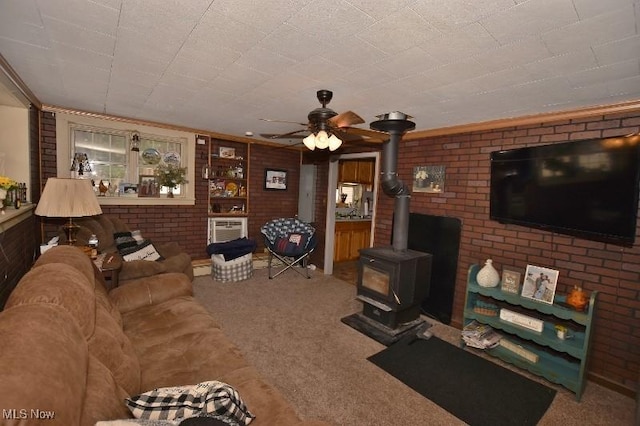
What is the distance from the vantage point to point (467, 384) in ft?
7.96

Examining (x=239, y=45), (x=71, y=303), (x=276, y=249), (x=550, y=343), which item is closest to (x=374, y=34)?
(x=239, y=45)

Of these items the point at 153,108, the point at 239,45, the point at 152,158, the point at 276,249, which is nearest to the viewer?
the point at 239,45

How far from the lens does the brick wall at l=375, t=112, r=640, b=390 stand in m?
2.44

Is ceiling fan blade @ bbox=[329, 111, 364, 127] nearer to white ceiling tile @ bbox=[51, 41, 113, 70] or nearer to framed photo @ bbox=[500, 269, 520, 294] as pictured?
white ceiling tile @ bbox=[51, 41, 113, 70]

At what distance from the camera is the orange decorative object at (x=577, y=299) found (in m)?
2.41

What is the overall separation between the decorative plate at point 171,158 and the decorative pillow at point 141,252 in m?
1.38

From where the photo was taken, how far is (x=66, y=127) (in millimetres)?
3762

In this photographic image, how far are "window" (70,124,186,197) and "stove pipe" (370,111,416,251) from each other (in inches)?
124

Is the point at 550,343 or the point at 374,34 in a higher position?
the point at 374,34

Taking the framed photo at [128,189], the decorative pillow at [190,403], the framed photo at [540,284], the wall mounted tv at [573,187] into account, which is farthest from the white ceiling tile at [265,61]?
the framed photo at [128,189]

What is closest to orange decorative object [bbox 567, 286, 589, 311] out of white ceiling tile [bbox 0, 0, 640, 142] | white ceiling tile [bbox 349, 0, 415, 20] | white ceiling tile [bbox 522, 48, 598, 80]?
white ceiling tile [bbox 0, 0, 640, 142]

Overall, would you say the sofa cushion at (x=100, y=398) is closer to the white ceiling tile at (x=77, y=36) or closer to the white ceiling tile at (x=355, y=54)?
the white ceiling tile at (x=77, y=36)

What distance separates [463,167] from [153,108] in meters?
3.55

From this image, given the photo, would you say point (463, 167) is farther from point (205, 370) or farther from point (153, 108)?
point (153, 108)
